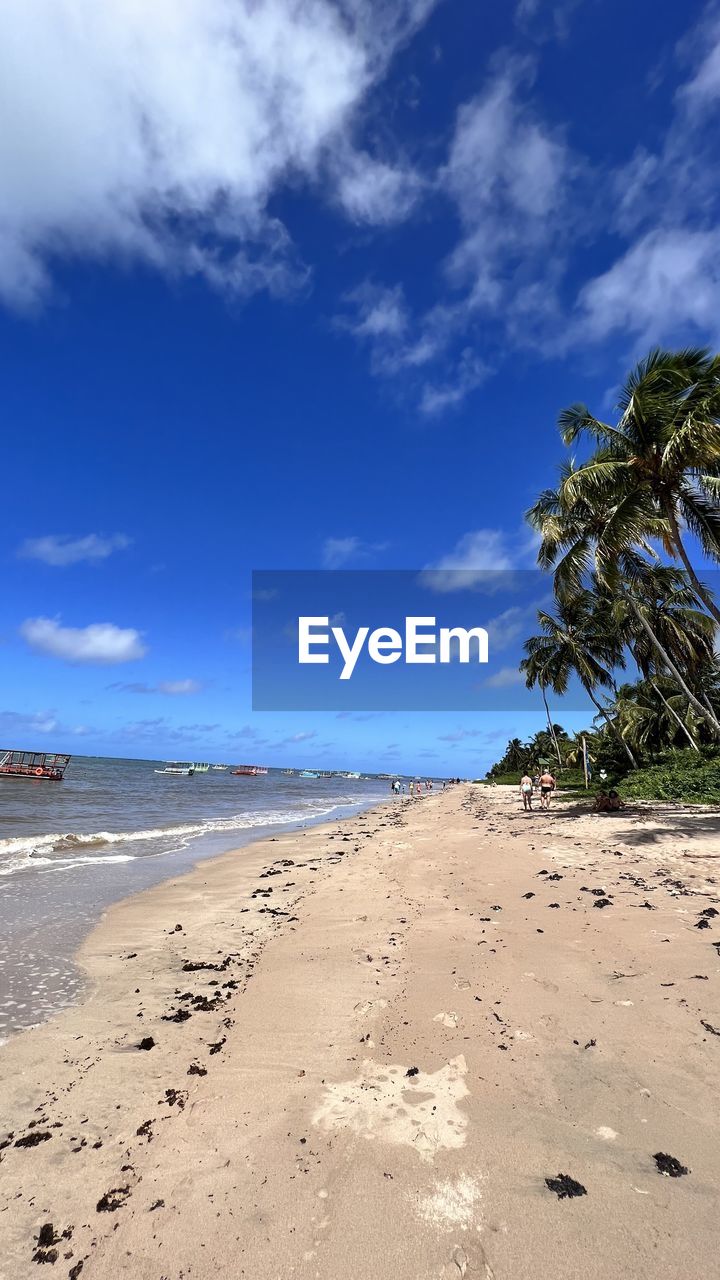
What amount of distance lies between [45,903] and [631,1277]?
1040 centimetres

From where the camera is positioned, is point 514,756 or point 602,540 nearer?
point 602,540

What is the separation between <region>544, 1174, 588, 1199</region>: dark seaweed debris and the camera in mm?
2977

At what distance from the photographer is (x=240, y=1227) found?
2893mm

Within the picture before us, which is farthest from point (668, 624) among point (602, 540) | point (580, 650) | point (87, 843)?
point (87, 843)

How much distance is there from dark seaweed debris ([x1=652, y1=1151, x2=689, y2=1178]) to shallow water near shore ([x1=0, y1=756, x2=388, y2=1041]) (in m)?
5.53

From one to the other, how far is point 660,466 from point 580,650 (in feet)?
81.6

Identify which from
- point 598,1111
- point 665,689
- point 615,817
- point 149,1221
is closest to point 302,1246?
point 149,1221

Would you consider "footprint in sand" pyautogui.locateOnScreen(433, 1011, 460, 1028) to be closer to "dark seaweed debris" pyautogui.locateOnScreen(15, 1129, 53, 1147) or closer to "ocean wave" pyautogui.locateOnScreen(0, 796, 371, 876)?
"dark seaweed debris" pyautogui.locateOnScreen(15, 1129, 53, 1147)

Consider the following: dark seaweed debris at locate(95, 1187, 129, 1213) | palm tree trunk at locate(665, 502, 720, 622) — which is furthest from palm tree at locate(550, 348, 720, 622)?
dark seaweed debris at locate(95, 1187, 129, 1213)

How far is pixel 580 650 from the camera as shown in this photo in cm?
3875

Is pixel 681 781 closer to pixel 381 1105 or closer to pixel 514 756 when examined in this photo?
pixel 381 1105

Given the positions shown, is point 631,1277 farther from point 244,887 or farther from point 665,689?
point 665,689

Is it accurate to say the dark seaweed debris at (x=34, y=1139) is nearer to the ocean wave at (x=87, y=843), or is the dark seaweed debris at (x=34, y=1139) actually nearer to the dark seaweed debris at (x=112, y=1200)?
the dark seaweed debris at (x=112, y=1200)

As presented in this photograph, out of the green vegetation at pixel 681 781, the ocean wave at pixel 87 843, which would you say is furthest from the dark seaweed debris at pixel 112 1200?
the green vegetation at pixel 681 781
